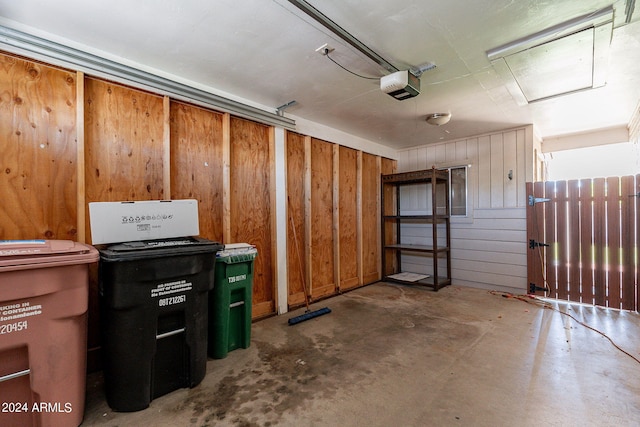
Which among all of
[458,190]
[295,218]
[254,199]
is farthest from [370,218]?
[254,199]

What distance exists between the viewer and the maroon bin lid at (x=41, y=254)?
138 centimetres

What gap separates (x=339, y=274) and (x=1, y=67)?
4.06 meters

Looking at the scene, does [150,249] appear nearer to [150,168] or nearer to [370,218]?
[150,168]

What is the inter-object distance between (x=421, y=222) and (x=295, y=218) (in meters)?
2.71

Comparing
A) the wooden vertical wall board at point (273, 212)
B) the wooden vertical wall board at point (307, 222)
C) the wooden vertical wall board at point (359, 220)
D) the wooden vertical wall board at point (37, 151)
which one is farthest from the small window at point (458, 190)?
the wooden vertical wall board at point (37, 151)

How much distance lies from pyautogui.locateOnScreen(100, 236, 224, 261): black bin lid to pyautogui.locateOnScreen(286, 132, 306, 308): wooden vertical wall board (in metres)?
1.65

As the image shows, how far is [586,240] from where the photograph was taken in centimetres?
377

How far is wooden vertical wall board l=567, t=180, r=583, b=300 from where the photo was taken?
12.5 ft

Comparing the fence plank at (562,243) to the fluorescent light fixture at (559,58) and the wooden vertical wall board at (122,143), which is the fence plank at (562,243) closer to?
the fluorescent light fixture at (559,58)

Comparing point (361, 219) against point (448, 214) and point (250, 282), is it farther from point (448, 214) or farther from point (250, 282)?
point (250, 282)

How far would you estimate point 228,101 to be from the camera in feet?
9.62

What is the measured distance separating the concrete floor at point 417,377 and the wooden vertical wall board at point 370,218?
173 cm

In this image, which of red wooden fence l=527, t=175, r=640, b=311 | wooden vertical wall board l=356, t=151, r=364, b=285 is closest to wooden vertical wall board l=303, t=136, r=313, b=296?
wooden vertical wall board l=356, t=151, r=364, b=285

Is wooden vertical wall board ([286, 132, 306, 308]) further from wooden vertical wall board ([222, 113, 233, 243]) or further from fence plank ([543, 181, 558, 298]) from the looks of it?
fence plank ([543, 181, 558, 298])
